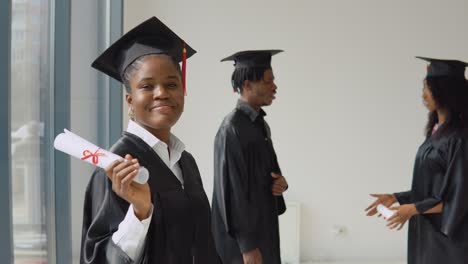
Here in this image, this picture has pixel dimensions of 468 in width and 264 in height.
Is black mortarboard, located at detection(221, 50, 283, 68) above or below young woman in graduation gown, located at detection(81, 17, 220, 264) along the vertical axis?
above

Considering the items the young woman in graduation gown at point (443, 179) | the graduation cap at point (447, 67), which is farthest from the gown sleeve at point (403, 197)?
the graduation cap at point (447, 67)

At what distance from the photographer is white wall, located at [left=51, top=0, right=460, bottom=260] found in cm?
504

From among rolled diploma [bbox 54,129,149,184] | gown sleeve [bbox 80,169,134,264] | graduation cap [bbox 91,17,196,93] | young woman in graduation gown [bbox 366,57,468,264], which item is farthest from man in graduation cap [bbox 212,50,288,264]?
rolled diploma [bbox 54,129,149,184]

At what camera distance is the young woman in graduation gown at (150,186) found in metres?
1.32

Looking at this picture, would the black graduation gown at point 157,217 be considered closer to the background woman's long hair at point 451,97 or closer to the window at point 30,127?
the window at point 30,127

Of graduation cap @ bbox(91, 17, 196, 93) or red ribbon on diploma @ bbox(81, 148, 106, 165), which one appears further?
graduation cap @ bbox(91, 17, 196, 93)

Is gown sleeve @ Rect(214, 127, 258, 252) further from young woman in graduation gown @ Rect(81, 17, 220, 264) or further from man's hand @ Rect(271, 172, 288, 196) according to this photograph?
young woman in graduation gown @ Rect(81, 17, 220, 264)

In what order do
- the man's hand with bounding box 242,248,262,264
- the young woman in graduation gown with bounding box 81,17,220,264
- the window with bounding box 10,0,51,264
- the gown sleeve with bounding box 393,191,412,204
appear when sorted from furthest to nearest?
the gown sleeve with bounding box 393,191,412,204
the man's hand with bounding box 242,248,262,264
the window with bounding box 10,0,51,264
the young woman in graduation gown with bounding box 81,17,220,264

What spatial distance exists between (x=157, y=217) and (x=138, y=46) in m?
0.47

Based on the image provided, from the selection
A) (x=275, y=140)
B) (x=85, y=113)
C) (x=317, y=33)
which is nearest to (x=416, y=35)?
(x=317, y=33)

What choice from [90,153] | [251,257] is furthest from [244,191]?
[90,153]

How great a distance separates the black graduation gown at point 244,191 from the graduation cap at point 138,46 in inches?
51.2

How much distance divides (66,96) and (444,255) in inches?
84.2

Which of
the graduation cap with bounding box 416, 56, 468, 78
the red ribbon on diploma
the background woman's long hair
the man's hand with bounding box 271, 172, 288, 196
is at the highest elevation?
the graduation cap with bounding box 416, 56, 468, 78
